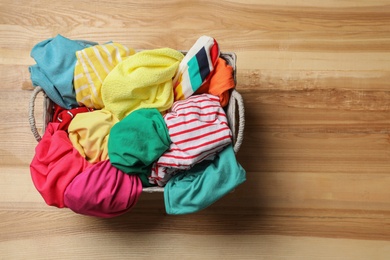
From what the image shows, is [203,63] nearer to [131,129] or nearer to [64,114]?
[131,129]

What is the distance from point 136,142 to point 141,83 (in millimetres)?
123

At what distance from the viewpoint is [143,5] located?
1176mm

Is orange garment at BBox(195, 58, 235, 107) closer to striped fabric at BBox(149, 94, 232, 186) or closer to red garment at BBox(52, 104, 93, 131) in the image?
striped fabric at BBox(149, 94, 232, 186)

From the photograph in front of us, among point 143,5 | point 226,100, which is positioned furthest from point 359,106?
point 143,5

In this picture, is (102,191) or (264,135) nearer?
(102,191)

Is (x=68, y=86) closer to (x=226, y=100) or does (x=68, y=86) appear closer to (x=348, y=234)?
(x=226, y=100)

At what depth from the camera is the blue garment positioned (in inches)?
35.1

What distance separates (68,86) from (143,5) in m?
0.40

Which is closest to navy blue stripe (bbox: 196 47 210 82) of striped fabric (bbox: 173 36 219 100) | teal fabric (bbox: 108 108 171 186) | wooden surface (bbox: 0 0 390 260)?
striped fabric (bbox: 173 36 219 100)

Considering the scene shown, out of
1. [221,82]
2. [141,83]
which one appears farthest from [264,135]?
[141,83]

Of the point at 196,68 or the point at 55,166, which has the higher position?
the point at 196,68

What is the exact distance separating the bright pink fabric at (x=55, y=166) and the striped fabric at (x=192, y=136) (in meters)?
0.16

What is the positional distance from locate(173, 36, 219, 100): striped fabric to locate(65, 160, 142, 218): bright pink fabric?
0.70 ft

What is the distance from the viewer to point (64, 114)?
92 centimetres
